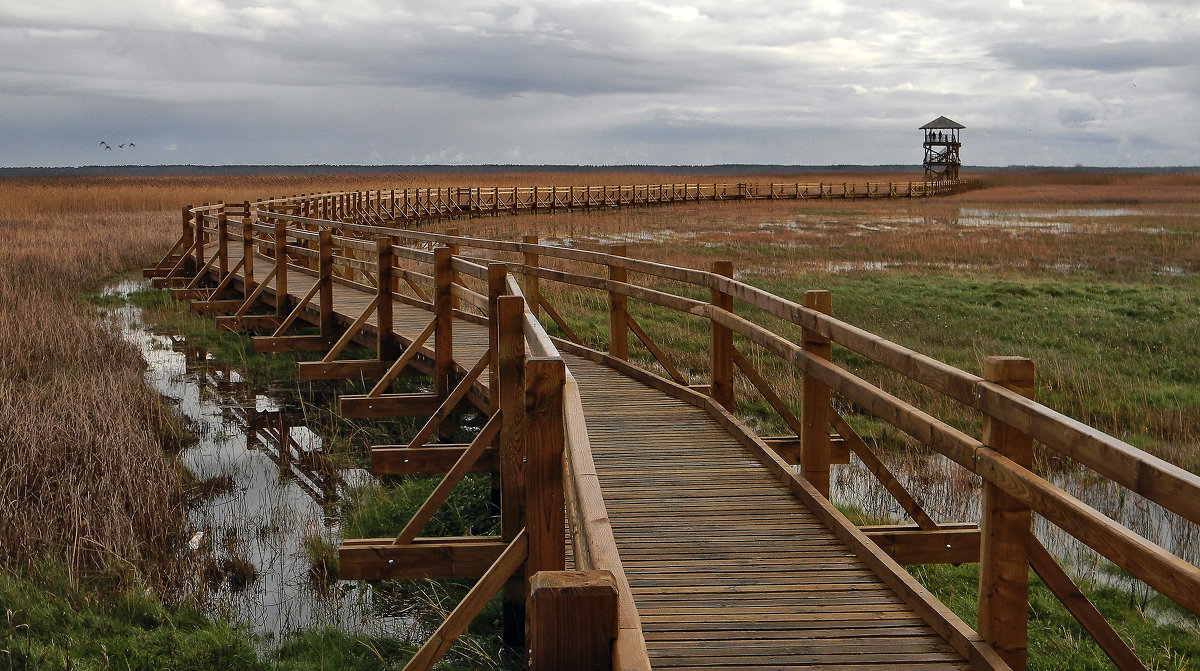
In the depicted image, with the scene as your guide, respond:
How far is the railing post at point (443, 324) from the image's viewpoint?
8.36m

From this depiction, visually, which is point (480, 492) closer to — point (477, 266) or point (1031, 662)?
point (477, 266)

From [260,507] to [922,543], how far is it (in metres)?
4.76

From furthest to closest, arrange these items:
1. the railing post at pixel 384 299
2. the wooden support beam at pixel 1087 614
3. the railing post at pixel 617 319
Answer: the railing post at pixel 384 299, the railing post at pixel 617 319, the wooden support beam at pixel 1087 614

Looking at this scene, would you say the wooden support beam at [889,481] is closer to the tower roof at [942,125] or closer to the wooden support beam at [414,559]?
the wooden support beam at [414,559]

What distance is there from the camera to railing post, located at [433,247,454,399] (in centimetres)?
836

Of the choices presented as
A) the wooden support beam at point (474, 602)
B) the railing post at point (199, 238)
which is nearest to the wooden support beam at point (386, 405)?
the wooden support beam at point (474, 602)

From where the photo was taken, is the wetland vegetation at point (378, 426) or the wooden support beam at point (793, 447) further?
the wooden support beam at point (793, 447)

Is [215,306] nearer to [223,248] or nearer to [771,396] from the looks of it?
[223,248]

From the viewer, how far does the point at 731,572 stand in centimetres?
451

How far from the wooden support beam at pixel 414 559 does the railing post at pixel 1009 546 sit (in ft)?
9.20

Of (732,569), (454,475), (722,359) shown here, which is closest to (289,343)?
(722,359)

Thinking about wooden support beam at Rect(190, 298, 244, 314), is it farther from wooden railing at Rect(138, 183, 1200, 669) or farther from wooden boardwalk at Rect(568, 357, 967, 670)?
wooden boardwalk at Rect(568, 357, 967, 670)

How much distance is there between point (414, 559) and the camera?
18.9 ft

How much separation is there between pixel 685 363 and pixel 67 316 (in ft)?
26.1
